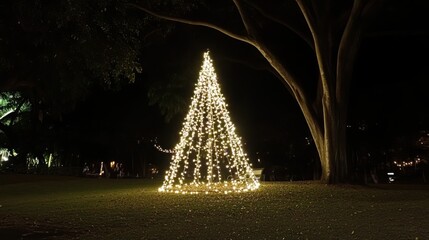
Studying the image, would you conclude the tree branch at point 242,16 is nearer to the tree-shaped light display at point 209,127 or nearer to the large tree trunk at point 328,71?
the large tree trunk at point 328,71

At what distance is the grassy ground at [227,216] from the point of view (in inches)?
348

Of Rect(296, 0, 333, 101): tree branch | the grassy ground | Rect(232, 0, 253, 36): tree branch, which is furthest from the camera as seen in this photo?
Rect(232, 0, 253, 36): tree branch

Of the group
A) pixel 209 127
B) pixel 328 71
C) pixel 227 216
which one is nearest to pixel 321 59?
pixel 328 71

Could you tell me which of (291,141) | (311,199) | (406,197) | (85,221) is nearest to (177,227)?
(85,221)

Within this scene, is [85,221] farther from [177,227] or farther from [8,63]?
[8,63]

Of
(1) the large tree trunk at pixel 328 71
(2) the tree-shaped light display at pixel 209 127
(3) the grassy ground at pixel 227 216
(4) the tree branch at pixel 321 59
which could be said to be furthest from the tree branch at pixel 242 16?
(3) the grassy ground at pixel 227 216

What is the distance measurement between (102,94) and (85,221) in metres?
23.4

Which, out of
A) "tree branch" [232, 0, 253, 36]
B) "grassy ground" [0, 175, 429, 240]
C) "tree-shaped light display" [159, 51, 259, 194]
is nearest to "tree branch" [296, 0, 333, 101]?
"tree branch" [232, 0, 253, 36]

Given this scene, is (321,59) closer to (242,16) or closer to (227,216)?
(242,16)

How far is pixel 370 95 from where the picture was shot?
3042 cm

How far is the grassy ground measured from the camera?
8844 millimetres

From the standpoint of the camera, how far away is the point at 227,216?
10.8 metres

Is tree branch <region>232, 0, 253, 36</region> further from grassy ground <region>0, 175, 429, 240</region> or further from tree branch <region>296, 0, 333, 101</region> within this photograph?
grassy ground <region>0, 175, 429, 240</region>

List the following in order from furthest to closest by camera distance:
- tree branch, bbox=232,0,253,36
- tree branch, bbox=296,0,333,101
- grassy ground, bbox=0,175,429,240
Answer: tree branch, bbox=232,0,253,36 < tree branch, bbox=296,0,333,101 < grassy ground, bbox=0,175,429,240
